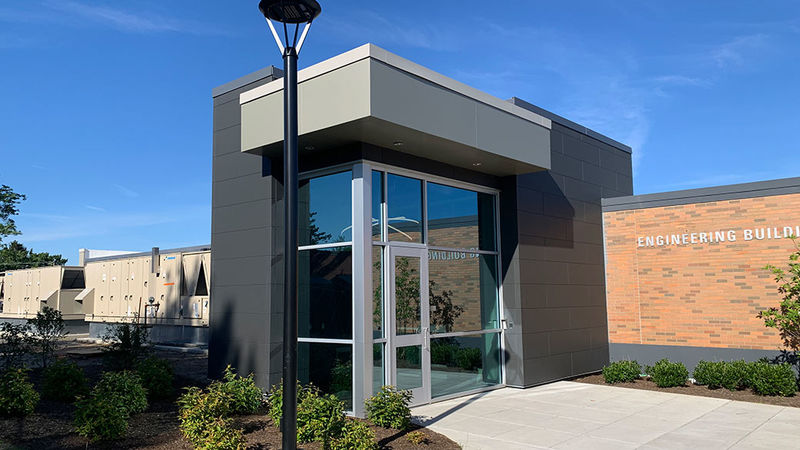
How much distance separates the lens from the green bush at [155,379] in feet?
31.7

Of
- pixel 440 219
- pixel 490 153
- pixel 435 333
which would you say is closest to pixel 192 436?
pixel 435 333

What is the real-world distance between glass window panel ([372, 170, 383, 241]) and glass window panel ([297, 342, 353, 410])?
1.80 meters

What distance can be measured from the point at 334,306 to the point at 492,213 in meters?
4.24

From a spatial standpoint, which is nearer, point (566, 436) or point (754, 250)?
point (566, 436)

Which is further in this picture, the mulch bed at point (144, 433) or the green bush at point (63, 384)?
the green bush at point (63, 384)

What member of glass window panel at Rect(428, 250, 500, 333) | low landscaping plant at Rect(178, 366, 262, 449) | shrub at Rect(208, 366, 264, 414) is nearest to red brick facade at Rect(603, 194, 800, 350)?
glass window panel at Rect(428, 250, 500, 333)

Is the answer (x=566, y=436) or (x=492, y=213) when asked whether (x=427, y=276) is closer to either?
(x=492, y=213)

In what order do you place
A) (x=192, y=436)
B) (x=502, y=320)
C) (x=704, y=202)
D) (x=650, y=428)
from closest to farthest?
(x=192, y=436) < (x=650, y=428) < (x=502, y=320) < (x=704, y=202)

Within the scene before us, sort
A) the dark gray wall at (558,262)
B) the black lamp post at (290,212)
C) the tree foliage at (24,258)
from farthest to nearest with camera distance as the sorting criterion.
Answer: the tree foliage at (24,258), the dark gray wall at (558,262), the black lamp post at (290,212)

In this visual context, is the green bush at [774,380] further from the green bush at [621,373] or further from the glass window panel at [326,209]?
the glass window panel at [326,209]

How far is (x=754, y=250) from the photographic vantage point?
12102 mm

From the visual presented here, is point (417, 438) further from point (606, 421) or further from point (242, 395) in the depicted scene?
point (606, 421)

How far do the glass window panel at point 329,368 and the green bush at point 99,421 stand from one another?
3.08m

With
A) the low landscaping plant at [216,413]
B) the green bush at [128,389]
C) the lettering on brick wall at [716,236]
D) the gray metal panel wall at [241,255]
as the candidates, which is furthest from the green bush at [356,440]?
the lettering on brick wall at [716,236]
